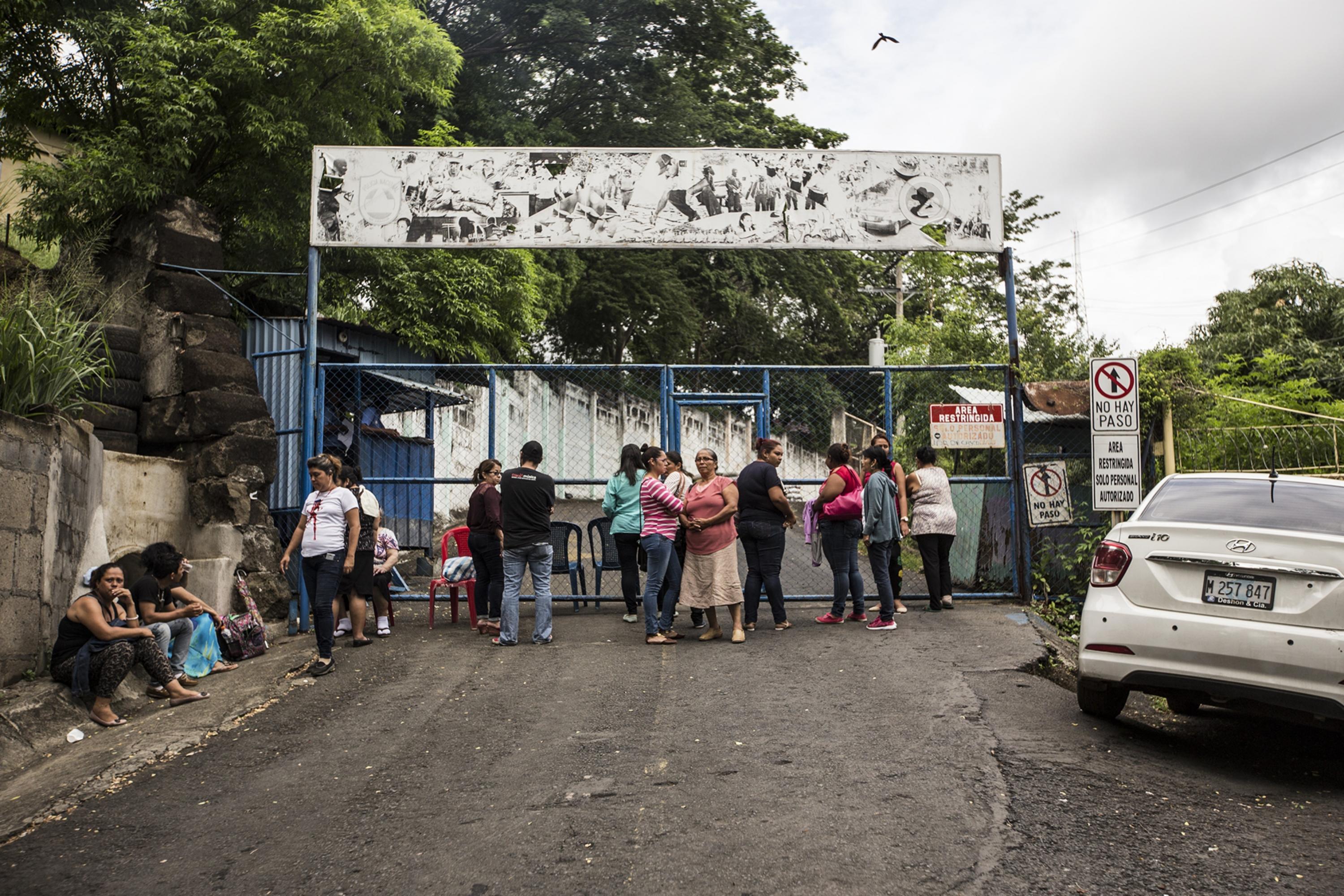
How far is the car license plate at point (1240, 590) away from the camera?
18.0 feet

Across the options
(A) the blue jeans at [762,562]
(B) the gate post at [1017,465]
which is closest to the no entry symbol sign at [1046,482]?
(B) the gate post at [1017,465]

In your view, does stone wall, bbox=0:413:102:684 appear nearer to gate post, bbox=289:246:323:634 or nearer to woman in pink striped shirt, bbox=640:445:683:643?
gate post, bbox=289:246:323:634

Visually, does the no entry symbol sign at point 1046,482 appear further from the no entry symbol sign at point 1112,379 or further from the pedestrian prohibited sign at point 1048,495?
the no entry symbol sign at point 1112,379

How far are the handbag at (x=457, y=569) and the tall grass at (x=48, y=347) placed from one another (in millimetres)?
3251

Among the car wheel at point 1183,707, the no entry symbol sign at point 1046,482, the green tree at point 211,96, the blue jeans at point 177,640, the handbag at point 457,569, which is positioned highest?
the green tree at point 211,96

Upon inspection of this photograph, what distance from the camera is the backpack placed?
29.9 ft

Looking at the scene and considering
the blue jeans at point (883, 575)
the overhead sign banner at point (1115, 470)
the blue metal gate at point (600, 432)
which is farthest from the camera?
the blue metal gate at point (600, 432)

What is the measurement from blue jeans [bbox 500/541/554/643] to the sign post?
478cm

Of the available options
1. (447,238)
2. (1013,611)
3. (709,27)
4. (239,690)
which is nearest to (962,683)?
(1013,611)

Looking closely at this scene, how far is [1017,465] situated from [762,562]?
3.05 meters

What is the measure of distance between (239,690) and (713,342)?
24245 millimetres

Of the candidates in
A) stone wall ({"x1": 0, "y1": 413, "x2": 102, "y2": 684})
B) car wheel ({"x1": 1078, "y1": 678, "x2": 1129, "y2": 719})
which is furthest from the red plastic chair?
car wheel ({"x1": 1078, "y1": 678, "x2": 1129, "y2": 719})

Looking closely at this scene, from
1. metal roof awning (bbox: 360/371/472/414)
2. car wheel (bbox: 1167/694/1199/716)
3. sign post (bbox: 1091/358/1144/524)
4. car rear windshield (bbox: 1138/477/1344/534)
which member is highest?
metal roof awning (bbox: 360/371/472/414)

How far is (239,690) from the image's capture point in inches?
312
